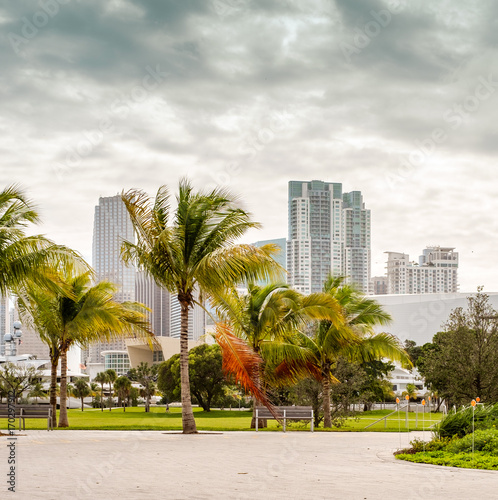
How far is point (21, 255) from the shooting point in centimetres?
1767

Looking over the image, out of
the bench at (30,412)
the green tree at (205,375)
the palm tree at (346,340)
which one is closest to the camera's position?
the bench at (30,412)

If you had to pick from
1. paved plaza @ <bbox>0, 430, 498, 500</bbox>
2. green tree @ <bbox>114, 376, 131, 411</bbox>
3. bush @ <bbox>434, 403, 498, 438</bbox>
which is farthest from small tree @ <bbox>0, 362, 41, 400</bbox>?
bush @ <bbox>434, 403, 498, 438</bbox>

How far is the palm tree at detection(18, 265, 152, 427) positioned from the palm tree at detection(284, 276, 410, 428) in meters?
6.30

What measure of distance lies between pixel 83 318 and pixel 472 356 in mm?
12712

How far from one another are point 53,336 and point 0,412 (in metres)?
5.89

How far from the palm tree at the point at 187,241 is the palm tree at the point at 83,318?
4.07m

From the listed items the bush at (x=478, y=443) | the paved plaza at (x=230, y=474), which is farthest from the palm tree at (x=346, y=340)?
the bush at (x=478, y=443)

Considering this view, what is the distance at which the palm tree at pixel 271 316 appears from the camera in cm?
2180

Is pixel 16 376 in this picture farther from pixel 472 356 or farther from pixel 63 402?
pixel 472 356

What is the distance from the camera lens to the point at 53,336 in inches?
993

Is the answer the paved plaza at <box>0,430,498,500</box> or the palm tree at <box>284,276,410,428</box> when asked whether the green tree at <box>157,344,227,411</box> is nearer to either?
the palm tree at <box>284,276,410,428</box>

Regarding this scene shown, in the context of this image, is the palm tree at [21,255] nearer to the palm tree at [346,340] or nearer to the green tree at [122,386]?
the palm tree at [346,340]

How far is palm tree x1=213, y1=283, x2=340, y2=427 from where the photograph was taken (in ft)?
71.5

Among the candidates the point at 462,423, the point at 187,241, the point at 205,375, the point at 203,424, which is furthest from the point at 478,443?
the point at 205,375
